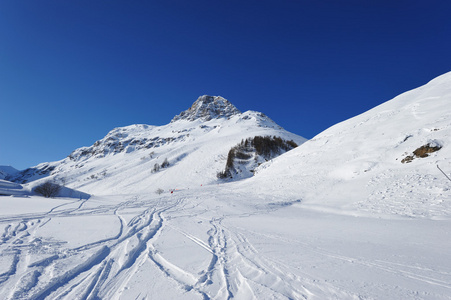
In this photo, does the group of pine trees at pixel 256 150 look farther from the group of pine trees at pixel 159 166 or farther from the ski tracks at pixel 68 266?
the ski tracks at pixel 68 266

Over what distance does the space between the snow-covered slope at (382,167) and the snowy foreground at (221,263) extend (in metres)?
4.12

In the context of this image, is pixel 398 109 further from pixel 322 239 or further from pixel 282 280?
pixel 282 280

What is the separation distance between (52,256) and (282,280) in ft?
17.7

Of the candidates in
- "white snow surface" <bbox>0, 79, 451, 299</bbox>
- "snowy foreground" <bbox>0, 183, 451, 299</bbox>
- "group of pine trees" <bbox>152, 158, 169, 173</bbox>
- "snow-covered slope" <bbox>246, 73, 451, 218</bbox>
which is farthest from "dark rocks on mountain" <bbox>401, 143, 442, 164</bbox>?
"group of pine trees" <bbox>152, 158, 169, 173</bbox>

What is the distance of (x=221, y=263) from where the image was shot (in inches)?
188

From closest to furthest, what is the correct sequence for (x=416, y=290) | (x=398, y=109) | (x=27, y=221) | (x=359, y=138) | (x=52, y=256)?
(x=416, y=290) → (x=52, y=256) → (x=27, y=221) → (x=359, y=138) → (x=398, y=109)

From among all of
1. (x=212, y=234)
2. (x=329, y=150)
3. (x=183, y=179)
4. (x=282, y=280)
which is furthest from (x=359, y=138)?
(x=183, y=179)

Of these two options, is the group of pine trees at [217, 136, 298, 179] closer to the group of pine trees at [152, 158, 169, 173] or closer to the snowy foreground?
the group of pine trees at [152, 158, 169, 173]

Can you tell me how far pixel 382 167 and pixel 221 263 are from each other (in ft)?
59.3

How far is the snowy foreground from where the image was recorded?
349cm

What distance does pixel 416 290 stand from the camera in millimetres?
3518

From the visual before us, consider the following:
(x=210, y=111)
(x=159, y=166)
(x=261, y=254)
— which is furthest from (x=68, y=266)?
(x=210, y=111)

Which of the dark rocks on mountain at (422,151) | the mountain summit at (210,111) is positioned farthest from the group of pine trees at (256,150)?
the mountain summit at (210,111)

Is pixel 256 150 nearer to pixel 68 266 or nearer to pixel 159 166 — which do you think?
pixel 159 166
